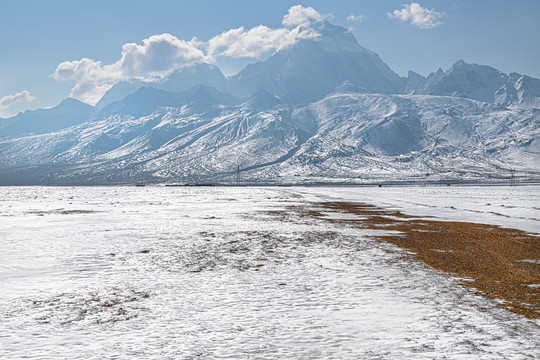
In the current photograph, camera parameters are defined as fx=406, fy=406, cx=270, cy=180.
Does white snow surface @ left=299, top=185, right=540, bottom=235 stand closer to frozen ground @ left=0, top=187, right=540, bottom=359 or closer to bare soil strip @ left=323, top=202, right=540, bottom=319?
Answer: bare soil strip @ left=323, top=202, right=540, bottom=319

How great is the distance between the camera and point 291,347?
739 centimetres

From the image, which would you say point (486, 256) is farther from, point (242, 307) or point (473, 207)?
point (473, 207)

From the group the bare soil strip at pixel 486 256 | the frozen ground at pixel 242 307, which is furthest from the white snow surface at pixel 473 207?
the frozen ground at pixel 242 307

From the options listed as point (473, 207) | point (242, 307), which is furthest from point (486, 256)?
point (473, 207)

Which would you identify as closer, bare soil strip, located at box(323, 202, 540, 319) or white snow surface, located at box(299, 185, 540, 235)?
bare soil strip, located at box(323, 202, 540, 319)

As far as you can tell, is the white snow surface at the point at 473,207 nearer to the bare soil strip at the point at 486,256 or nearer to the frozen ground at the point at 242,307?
the bare soil strip at the point at 486,256

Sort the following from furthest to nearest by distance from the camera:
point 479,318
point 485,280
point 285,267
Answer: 1. point 285,267
2. point 485,280
3. point 479,318

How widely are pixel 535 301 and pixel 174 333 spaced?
8775mm

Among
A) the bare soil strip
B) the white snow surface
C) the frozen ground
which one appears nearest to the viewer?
the frozen ground

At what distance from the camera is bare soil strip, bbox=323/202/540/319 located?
1087 centimetres

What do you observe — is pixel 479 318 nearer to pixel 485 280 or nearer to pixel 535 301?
pixel 535 301

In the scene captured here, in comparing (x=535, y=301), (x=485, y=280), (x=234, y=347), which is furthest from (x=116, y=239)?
(x=535, y=301)

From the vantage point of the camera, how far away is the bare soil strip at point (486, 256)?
10867 millimetres

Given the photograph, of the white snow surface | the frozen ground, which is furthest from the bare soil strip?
the white snow surface
